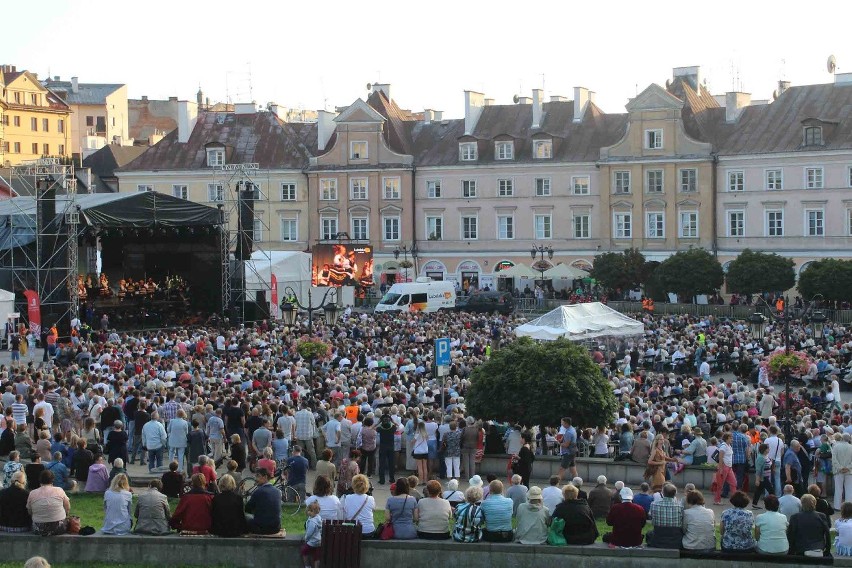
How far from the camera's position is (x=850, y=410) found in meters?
25.0

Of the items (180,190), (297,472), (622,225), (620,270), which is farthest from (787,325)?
(180,190)

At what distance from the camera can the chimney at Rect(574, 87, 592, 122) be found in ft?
237

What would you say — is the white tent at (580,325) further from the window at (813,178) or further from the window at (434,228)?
the window at (434,228)

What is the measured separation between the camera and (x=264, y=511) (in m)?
15.6

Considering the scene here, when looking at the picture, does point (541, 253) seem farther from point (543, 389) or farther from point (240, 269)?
point (543, 389)

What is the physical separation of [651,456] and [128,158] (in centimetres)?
7576

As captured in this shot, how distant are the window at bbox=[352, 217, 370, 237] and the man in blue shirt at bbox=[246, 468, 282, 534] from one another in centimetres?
5882

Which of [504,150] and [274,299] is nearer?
[274,299]

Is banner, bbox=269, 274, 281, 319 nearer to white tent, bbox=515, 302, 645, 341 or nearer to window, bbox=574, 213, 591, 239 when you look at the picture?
white tent, bbox=515, 302, 645, 341

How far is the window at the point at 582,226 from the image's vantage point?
7056cm

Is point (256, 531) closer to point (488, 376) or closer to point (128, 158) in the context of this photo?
point (488, 376)

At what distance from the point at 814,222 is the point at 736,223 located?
3.83 m

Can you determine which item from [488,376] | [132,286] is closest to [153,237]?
[132,286]

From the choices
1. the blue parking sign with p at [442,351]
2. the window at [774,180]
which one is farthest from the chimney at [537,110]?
the blue parking sign with p at [442,351]
